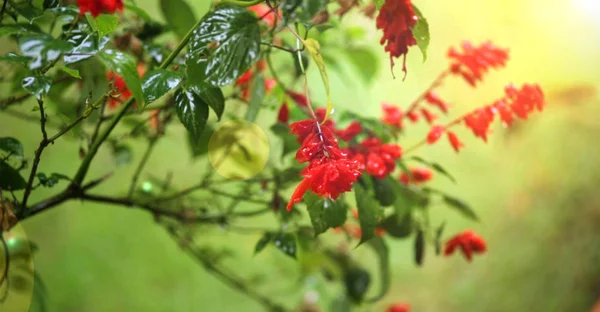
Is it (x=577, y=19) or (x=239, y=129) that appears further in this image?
(x=577, y=19)

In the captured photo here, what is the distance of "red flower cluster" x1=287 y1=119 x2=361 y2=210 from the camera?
1.43 feet

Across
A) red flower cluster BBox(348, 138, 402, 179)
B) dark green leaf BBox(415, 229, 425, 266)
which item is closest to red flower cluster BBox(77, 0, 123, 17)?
red flower cluster BBox(348, 138, 402, 179)

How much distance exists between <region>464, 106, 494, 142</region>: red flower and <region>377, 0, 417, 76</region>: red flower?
0.66 ft

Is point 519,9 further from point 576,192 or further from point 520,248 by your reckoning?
point 520,248

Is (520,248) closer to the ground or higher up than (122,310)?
higher up

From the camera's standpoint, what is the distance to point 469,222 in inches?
54.4

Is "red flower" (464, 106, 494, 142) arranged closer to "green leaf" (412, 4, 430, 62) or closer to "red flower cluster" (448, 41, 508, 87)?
"red flower cluster" (448, 41, 508, 87)

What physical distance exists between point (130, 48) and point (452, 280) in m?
0.98

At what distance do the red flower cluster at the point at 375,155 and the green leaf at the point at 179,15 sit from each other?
0.28 metres

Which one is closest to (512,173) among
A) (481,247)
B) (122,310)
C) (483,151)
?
(483,151)

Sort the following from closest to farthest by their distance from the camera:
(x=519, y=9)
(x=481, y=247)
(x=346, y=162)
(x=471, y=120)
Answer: (x=346, y=162) < (x=471, y=120) < (x=481, y=247) < (x=519, y=9)

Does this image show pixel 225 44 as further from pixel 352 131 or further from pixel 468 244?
pixel 468 244

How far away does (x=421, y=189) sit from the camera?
0.83 metres

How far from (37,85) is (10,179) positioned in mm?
189
